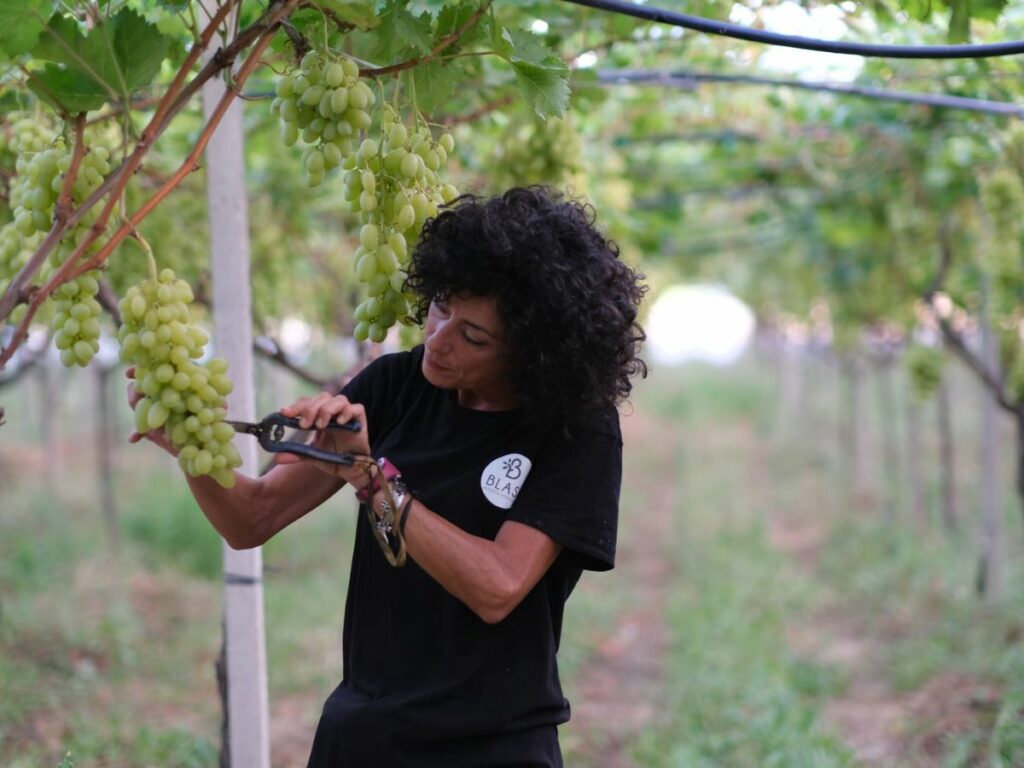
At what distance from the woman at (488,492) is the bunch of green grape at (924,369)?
6066 millimetres

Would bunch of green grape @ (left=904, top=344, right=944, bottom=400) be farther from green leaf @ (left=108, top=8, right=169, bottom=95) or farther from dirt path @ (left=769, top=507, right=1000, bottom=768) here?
green leaf @ (left=108, top=8, right=169, bottom=95)

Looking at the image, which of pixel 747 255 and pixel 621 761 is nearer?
pixel 621 761

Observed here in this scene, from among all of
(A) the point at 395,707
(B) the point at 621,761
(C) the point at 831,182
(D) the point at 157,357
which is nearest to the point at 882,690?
(B) the point at 621,761

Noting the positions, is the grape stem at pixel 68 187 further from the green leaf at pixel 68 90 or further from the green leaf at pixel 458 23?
the green leaf at pixel 458 23

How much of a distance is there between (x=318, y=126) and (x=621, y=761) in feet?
13.4

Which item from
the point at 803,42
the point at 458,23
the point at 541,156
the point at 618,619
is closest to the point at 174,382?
the point at 458,23

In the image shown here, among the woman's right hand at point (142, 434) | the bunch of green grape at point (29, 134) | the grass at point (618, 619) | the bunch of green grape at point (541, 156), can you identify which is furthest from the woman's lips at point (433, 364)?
the bunch of green grape at point (541, 156)

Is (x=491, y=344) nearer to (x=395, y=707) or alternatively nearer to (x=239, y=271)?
(x=395, y=707)

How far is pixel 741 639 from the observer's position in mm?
6699

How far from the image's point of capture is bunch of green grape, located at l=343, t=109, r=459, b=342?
5.83 ft

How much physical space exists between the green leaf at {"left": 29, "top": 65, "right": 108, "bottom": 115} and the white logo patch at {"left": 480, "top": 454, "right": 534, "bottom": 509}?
2.59 ft

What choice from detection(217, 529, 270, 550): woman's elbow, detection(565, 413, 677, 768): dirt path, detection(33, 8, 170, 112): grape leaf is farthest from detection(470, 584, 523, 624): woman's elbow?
detection(565, 413, 677, 768): dirt path

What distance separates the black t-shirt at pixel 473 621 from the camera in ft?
5.69

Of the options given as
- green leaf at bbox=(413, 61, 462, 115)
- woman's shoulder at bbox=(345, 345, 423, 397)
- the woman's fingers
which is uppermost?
green leaf at bbox=(413, 61, 462, 115)
